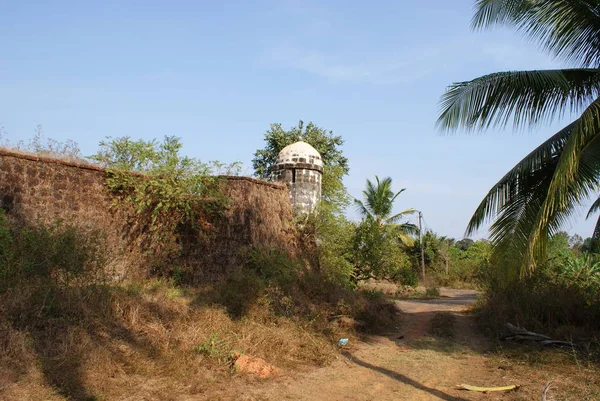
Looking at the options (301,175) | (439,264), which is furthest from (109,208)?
(439,264)

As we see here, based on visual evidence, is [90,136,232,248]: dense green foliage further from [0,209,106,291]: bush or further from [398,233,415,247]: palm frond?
[398,233,415,247]: palm frond

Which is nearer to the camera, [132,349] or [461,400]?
[461,400]

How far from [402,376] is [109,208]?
660cm

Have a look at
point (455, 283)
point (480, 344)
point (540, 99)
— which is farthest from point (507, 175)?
point (455, 283)

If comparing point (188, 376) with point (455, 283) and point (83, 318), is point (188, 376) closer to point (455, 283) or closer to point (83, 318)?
point (83, 318)

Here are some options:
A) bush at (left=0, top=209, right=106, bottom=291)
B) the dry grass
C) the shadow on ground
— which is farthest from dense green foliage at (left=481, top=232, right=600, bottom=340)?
bush at (left=0, top=209, right=106, bottom=291)

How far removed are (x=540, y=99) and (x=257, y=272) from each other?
6.35 metres

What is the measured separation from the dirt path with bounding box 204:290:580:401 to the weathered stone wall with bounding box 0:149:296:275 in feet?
12.3

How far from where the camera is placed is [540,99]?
7.47 metres

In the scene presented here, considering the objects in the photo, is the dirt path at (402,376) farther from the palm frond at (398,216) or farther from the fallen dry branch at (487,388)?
the palm frond at (398,216)

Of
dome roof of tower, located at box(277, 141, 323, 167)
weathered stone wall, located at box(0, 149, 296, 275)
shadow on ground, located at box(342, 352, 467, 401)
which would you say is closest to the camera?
shadow on ground, located at box(342, 352, 467, 401)

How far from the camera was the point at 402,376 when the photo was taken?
21.1 ft

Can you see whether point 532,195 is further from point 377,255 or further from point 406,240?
point 406,240

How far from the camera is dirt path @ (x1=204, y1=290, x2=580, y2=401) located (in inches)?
219
